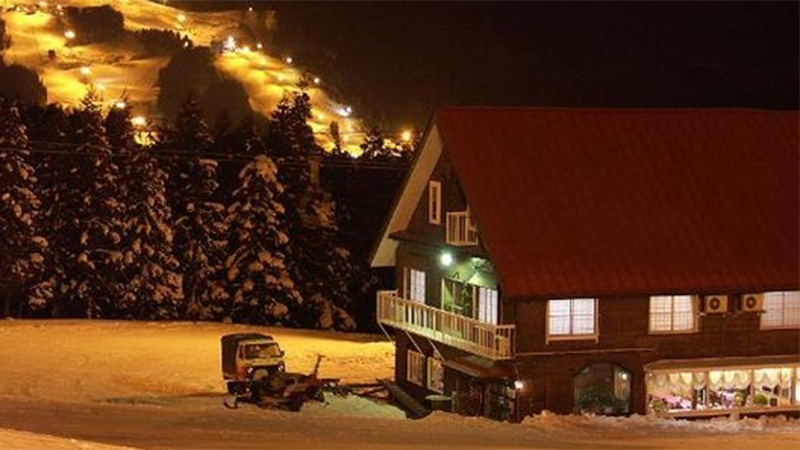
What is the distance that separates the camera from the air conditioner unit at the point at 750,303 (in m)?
31.0

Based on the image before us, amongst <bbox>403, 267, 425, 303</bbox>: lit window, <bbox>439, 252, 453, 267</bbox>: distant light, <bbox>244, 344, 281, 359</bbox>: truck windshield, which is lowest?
<bbox>244, 344, 281, 359</bbox>: truck windshield

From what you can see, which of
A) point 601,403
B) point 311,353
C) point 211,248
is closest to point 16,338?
point 311,353

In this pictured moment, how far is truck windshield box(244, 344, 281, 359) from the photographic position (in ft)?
105

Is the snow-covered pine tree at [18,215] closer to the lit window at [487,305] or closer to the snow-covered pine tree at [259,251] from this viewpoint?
the snow-covered pine tree at [259,251]

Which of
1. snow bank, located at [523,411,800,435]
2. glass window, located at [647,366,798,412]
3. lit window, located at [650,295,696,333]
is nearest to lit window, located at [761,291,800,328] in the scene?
glass window, located at [647,366,798,412]

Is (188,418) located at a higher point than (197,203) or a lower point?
lower

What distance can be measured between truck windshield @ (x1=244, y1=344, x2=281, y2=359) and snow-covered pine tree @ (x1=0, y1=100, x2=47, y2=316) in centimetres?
2310

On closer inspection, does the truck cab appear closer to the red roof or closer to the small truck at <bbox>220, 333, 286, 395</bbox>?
the small truck at <bbox>220, 333, 286, 395</bbox>

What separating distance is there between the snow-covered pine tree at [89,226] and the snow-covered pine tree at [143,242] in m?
0.36

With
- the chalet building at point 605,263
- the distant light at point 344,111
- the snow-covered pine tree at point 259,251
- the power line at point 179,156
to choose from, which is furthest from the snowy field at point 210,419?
the distant light at point 344,111

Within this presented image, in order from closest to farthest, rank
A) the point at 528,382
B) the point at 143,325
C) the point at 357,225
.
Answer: the point at 528,382 → the point at 143,325 → the point at 357,225

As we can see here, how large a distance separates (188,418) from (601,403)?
33.0 ft

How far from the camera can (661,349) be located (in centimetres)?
3048

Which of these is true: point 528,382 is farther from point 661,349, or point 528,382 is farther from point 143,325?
point 143,325
